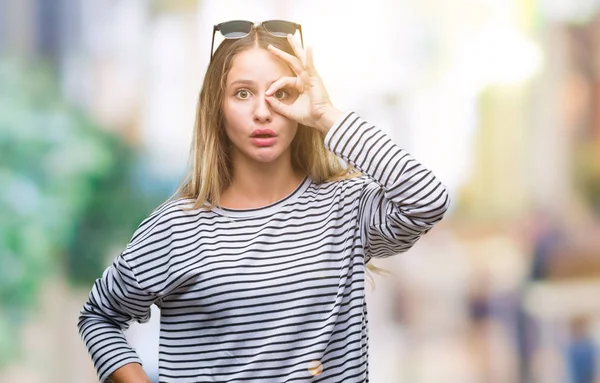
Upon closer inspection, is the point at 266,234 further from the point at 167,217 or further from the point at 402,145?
the point at 402,145

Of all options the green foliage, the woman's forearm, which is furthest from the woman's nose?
the green foliage

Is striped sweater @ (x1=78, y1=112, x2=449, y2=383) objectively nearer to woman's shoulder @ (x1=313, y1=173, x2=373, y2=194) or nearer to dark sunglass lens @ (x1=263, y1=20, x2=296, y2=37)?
woman's shoulder @ (x1=313, y1=173, x2=373, y2=194)

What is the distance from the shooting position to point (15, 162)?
9.66ft

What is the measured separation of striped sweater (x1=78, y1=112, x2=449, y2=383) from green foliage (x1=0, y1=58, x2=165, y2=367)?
1.64m

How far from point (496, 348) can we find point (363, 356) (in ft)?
6.38

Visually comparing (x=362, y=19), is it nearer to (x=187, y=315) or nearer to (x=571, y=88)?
(x=571, y=88)

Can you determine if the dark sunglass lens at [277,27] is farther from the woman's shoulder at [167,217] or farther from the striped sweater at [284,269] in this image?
the woman's shoulder at [167,217]

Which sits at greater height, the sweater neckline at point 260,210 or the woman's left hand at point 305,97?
the woman's left hand at point 305,97

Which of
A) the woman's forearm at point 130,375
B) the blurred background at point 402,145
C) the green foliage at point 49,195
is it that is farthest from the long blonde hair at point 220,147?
the green foliage at point 49,195

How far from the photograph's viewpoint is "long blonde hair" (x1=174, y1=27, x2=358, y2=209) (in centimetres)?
139

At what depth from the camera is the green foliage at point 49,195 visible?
9.67ft

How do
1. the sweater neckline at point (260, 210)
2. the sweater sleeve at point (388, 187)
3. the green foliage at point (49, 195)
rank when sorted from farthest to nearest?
the green foliage at point (49, 195) → the sweater neckline at point (260, 210) → the sweater sleeve at point (388, 187)

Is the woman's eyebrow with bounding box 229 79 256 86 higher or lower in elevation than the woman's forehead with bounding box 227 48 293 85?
lower

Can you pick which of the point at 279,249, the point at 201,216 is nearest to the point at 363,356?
the point at 279,249
